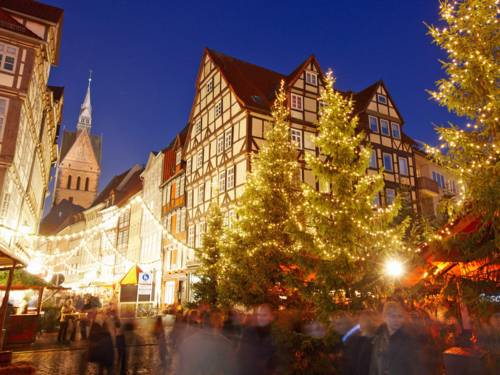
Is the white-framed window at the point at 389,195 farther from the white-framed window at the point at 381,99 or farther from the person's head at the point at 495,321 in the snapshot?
the person's head at the point at 495,321

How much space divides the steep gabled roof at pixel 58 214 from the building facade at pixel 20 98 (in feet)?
209

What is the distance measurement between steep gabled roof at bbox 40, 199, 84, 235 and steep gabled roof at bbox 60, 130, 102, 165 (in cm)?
1046

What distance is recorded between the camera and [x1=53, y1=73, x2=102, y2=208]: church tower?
296 ft

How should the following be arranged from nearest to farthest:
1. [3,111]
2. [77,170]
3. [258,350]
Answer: [258,350] < [3,111] < [77,170]

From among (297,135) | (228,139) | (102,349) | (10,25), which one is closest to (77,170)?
(228,139)

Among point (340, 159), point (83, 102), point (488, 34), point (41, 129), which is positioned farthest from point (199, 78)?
point (83, 102)

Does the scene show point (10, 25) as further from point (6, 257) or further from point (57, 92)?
point (6, 257)

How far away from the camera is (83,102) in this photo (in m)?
136

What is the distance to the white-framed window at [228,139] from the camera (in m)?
29.1

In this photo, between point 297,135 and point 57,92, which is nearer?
point 297,135

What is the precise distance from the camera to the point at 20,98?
19.7 m

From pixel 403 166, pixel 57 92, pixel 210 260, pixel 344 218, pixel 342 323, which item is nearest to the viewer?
pixel 342 323

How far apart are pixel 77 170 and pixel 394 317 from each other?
313ft

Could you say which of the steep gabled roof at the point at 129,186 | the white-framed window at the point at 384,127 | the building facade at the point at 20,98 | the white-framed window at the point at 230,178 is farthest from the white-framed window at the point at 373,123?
the steep gabled roof at the point at 129,186
